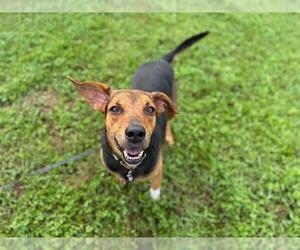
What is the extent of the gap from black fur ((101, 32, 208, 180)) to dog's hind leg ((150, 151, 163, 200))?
12cm

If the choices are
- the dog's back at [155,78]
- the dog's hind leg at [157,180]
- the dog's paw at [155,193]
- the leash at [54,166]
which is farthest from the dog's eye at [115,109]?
the leash at [54,166]

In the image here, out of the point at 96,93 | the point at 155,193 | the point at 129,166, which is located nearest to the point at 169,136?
the point at 155,193

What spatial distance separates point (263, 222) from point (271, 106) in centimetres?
196

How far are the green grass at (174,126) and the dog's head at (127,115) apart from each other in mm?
1147

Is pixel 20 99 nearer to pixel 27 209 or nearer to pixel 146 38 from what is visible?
pixel 27 209

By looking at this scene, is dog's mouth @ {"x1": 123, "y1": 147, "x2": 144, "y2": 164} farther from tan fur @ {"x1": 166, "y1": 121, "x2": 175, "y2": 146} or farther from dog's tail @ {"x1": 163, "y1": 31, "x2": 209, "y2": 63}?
dog's tail @ {"x1": 163, "y1": 31, "x2": 209, "y2": 63}

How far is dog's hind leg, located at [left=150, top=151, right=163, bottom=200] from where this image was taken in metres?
4.27

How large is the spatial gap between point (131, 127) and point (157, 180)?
131 centimetres

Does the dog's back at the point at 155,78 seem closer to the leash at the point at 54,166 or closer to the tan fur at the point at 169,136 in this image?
the tan fur at the point at 169,136

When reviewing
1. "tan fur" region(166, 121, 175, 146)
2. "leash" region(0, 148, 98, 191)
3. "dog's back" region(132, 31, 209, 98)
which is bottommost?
"leash" region(0, 148, 98, 191)

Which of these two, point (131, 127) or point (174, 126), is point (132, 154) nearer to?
point (131, 127)

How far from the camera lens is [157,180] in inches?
177

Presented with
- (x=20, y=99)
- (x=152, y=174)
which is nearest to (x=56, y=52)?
(x=20, y=99)

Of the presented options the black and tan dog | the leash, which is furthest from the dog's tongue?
the leash
